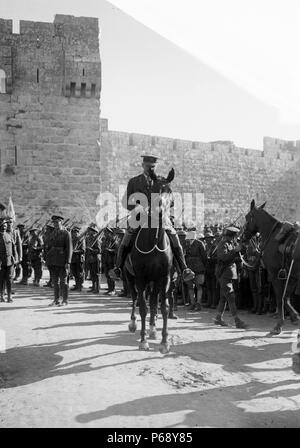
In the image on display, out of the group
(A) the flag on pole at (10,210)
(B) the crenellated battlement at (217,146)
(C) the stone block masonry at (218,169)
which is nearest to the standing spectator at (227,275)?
(A) the flag on pole at (10,210)

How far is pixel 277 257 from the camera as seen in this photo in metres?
8.60

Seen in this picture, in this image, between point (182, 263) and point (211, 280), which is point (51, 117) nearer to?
point (211, 280)

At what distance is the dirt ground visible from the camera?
4289 mm

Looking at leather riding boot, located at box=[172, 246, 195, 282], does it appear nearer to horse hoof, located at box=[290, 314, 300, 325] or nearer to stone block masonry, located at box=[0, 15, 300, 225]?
horse hoof, located at box=[290, 314, 300, 325]

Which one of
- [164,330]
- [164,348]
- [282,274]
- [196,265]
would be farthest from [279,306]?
[196,265]

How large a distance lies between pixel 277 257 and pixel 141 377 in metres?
4.03

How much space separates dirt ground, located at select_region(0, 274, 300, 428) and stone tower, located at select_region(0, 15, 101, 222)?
11371 millimetres

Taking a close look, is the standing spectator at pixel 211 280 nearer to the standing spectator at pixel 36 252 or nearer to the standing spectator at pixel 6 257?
the standing spectator at pixel 6 257

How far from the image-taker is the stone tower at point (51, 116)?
19.8 m

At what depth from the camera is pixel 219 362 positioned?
6.25 m

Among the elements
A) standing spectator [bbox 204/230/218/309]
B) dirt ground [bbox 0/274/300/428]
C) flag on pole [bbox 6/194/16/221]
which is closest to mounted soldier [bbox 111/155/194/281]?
dirt ground [bbox 0/274/300/428]

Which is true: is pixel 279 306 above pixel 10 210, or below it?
below
